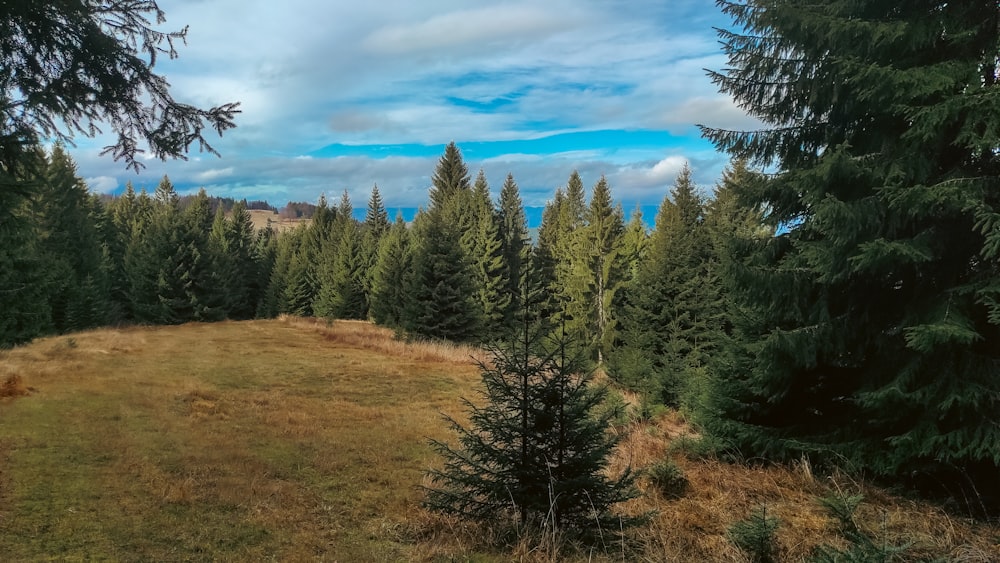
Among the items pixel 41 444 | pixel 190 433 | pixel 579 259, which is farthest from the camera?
pixel 579 259

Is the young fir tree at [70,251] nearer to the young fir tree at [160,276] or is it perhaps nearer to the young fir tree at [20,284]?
the young fir tree at [160,276]

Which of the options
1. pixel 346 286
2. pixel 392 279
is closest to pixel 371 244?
pixel 346 286

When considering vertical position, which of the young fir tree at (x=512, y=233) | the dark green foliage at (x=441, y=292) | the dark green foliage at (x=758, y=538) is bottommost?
the dark green foliage at (x=758, y=538)

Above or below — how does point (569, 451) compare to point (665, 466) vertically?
above

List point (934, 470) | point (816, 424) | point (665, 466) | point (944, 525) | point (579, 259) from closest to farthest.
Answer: point (944, 525), point (934, 470), point (665, 466), point (816, 424), point (579, 259)

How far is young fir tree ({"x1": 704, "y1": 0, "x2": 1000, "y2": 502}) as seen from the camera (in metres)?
4.83

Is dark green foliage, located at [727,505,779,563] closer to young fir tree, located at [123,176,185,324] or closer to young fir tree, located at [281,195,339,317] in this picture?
young fir tree, located at [123,176,185,324]

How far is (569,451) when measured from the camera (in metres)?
4.48

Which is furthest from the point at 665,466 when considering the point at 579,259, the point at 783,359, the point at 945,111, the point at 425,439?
the point at 579,259

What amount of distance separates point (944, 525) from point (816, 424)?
2043mm

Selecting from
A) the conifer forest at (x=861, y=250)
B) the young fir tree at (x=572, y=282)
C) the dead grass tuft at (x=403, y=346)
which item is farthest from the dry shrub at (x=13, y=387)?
the young fir tree at (x=572, y=282)

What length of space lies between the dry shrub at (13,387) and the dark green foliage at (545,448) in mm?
11837

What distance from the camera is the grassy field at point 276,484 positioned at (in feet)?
15.2

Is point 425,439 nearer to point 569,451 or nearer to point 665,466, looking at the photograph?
point 665,466
